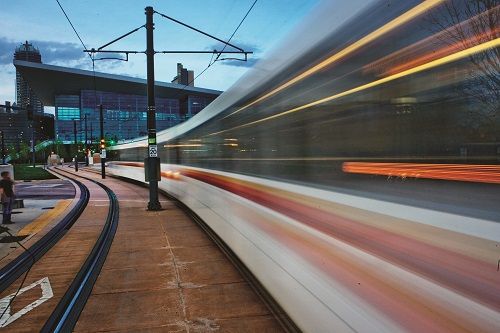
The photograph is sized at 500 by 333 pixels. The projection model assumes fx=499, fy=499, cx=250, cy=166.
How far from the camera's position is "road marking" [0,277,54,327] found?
4951 mm

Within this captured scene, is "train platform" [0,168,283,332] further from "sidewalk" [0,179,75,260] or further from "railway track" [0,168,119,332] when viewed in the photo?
"sidewalk" [0,179,75,260]

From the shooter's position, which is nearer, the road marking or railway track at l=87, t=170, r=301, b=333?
railway track at l=87, t=170, r=301, b=333

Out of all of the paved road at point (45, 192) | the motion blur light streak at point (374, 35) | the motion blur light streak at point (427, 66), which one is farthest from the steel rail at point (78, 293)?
the paved road at point (45, 192)

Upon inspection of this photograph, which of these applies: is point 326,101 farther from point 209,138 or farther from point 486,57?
point 209,138

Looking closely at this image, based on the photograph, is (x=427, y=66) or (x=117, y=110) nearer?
(x=427, y=66)

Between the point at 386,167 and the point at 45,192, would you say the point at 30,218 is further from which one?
the point at 386,167

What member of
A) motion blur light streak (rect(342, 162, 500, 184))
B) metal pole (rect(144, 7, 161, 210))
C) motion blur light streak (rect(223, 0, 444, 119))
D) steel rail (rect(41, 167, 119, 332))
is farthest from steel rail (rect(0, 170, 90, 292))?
motion blur light streak (rect(342, 162, 500, 184))

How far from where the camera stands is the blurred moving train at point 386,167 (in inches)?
68.6

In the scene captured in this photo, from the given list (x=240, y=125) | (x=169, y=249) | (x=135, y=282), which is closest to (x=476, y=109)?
(x=240, y=125)

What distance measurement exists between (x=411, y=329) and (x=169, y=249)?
258 inches

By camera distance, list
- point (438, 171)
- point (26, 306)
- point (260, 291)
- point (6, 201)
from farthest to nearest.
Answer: point (6, 201) → point (260, 291) → point (26, 306) → point (438, 171)

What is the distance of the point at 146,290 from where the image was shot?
5.88 meters

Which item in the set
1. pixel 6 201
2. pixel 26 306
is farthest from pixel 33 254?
pixel 6 201

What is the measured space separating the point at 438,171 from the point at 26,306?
4.84 m
